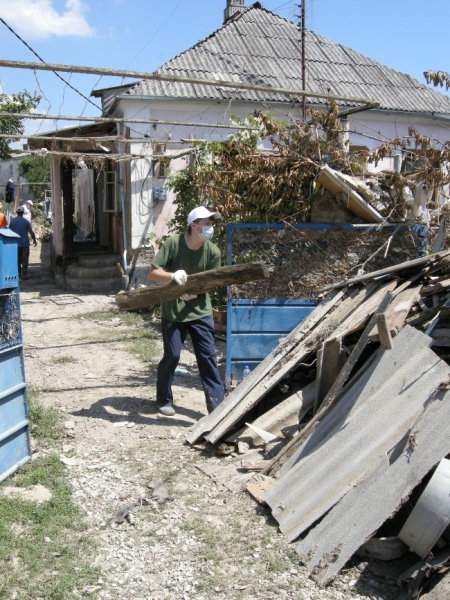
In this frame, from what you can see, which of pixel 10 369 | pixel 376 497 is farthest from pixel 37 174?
pixel 376 497

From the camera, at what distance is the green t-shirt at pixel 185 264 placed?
5.21 metres

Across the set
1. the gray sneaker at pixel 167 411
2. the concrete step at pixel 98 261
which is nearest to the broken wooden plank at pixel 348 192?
the gray sneaker at pixel 167 411

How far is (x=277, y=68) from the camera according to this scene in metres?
13.4

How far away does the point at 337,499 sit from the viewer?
3379mm

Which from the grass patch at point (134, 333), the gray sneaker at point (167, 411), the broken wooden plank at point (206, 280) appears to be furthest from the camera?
the grass patch at point (134, 333)

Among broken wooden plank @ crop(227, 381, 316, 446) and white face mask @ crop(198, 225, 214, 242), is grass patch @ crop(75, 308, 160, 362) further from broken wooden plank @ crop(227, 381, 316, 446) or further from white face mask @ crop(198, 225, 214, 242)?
broken wooden plank @ crop(227, 381, 316, 446)

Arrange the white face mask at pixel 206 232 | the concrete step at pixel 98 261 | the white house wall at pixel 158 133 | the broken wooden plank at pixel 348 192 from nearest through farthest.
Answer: the white face mask at pixel 206 232, the broken wooden plank at pixel 348 192, the white house wall at pixel 158 133, the concrete step at pixel 98 261

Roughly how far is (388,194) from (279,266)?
56.2 inches

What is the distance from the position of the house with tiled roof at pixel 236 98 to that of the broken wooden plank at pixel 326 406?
7234mm

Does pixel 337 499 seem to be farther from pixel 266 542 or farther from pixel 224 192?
pixel 224 192

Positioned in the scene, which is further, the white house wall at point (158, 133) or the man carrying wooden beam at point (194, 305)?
the white house wall at point (158, 133)

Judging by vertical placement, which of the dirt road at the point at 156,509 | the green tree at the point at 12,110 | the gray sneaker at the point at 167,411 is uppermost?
the green tree at the point at 12,110

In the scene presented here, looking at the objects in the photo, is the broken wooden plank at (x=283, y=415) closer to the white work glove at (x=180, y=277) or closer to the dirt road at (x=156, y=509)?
the dirt road at (x=156, y=509)

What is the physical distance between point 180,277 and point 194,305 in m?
0.41
